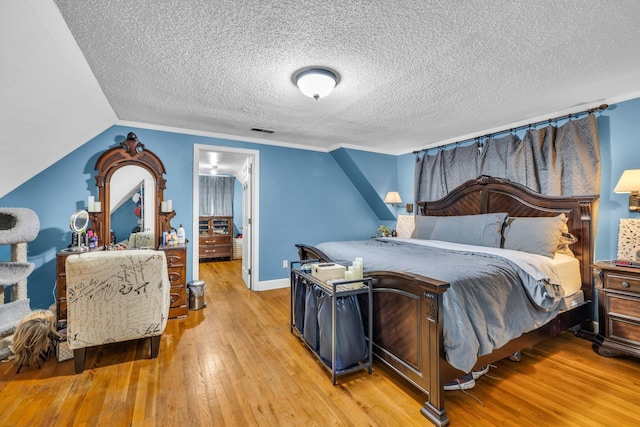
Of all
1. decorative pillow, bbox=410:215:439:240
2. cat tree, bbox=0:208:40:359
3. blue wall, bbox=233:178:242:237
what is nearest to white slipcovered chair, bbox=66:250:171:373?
cat tree, bbox=0:208:40:359

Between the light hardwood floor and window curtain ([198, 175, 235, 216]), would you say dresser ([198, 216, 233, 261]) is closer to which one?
window curtain ([198, 175, 235, 216])

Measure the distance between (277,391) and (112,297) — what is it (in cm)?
142

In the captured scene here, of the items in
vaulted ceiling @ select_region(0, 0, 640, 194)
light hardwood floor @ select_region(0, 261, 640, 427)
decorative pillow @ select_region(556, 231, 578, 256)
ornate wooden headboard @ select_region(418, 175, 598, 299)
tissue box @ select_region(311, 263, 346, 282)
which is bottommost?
light hardwood floor @ select_region(0, 261, 640, 427)

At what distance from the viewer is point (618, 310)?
2.33 metres

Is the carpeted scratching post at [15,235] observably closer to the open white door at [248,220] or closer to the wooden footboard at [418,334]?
the open white door at [248,220]

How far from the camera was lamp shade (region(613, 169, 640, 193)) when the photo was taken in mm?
2311

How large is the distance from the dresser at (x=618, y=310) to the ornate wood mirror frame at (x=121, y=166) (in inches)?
177

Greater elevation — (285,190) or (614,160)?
(614,160)

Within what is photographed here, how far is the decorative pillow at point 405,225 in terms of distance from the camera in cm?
462

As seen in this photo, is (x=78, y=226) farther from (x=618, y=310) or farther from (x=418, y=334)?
(x=618, y=310)

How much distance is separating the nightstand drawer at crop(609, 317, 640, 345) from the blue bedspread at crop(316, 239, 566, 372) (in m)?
0.47

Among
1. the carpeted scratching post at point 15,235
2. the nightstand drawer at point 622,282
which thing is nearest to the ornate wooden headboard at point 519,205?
the nightstand drawer at point 622,282

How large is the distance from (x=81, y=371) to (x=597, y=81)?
15.6 feet

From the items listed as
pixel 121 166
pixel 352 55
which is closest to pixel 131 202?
pixel 121 166
